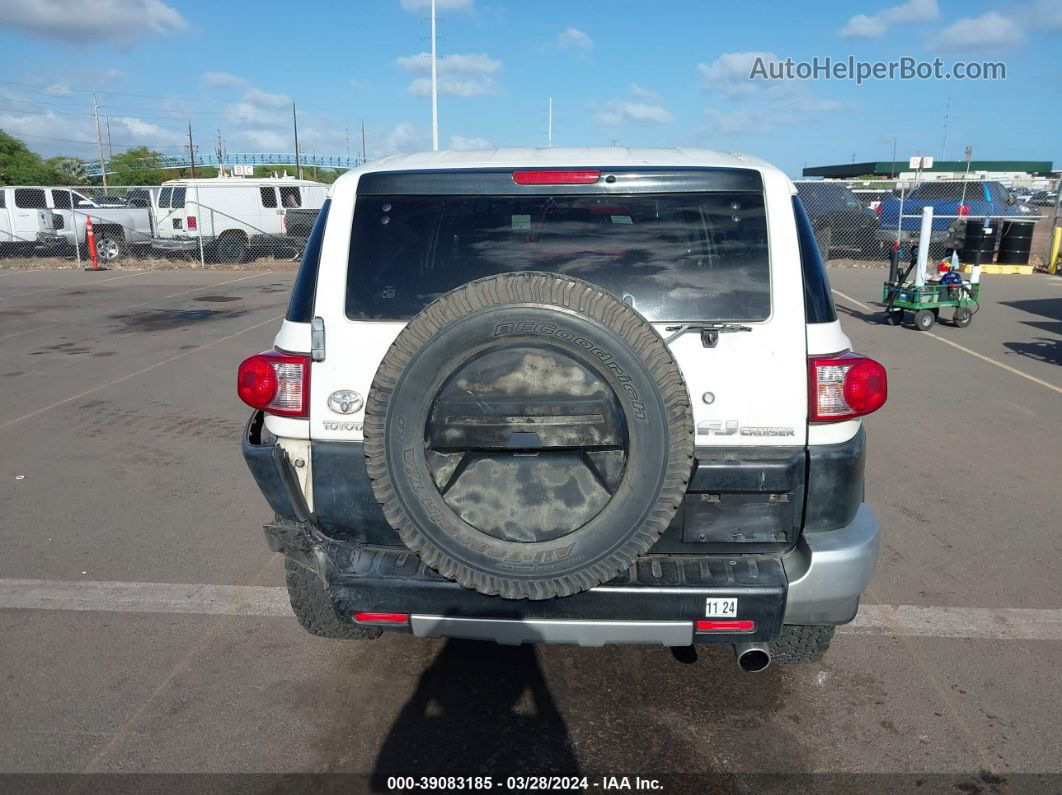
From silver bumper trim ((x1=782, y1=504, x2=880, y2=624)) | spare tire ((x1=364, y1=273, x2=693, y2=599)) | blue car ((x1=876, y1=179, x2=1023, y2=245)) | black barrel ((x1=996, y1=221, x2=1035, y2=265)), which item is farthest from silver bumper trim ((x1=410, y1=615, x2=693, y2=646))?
blue car ((x1=876, y1=179, x2=1023, y2=245))

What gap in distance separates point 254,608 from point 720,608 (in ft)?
7.66

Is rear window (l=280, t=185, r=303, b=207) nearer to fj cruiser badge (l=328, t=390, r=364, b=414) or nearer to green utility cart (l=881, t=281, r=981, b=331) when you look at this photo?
green utility cart (l=881, t=281, r=981, b=331)

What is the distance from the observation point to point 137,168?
236ft

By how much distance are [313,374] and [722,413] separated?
1381 millimetres

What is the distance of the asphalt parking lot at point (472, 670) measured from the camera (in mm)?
2945

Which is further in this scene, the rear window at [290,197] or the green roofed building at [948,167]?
the green roofed building at [948,167]

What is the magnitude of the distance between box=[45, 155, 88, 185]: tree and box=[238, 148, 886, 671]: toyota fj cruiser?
5978cm

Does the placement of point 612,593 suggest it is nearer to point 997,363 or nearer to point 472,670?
point 472,670

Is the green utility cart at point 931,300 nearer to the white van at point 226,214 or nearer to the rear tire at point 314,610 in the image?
the rear tire at point 314,610

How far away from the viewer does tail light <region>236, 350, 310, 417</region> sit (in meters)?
2.92

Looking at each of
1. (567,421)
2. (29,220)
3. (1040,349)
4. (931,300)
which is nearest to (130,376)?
(567,421)

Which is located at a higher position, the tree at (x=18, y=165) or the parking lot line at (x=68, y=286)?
the tree at (x=18, y=165)

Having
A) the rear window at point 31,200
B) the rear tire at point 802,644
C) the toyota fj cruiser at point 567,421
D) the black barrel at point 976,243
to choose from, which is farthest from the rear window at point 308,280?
the rear window at point 31,200

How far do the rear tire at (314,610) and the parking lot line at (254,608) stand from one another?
507 mm
